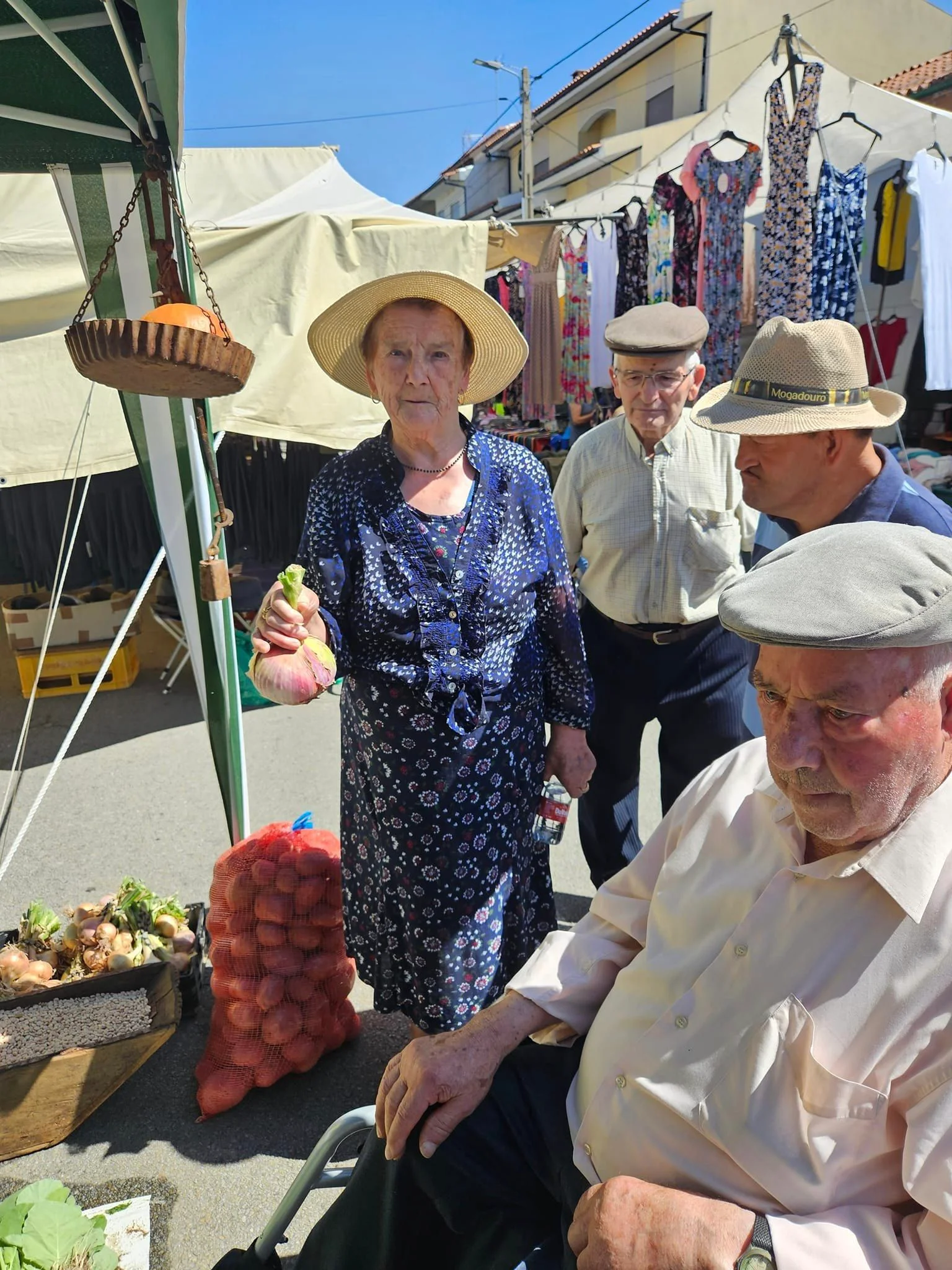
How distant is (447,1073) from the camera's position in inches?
50.6

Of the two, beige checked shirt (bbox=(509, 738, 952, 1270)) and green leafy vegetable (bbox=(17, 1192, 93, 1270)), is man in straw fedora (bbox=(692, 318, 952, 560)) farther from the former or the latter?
green leafy vegetable (bbox=(17, 1192, 93, 1270))

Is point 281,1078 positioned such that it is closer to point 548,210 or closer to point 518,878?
point 518,878

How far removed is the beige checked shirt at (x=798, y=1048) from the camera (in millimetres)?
956

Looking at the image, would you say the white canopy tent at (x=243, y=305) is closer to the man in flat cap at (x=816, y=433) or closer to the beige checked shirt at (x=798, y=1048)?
the man in flat cap at (x=816, y=433)

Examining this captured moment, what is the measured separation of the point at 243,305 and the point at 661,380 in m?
2.52

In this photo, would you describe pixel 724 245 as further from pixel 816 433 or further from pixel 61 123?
pixel 61 123

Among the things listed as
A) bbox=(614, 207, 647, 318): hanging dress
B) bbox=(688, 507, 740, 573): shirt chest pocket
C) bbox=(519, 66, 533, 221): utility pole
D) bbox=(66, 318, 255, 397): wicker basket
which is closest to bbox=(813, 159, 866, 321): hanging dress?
bbox=(614, 207, 647, 318): hanging dress

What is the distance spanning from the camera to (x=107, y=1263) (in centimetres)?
159

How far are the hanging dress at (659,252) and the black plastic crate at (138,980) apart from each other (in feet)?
16.5

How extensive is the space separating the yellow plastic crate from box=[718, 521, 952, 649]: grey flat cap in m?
5.26

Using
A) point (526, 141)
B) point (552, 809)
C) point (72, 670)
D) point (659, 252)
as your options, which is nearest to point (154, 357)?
point (552, 809)

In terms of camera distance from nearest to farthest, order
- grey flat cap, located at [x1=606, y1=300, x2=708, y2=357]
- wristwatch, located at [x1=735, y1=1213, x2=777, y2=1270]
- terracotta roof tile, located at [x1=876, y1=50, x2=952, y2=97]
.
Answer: wristwatch, located at [x1=735, y1=1213, x2=777, y2=1270], grey flat cap, located at [x1=606, y1=300, x2=708, y2=357], terracotta roof tile, located at [x1=876, y1=50, x2=952, y2=97]

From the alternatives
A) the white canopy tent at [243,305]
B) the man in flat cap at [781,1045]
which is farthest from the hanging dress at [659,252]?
the man in flat cap at [781,1045]

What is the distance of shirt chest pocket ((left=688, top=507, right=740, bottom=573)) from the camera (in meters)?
2.66
